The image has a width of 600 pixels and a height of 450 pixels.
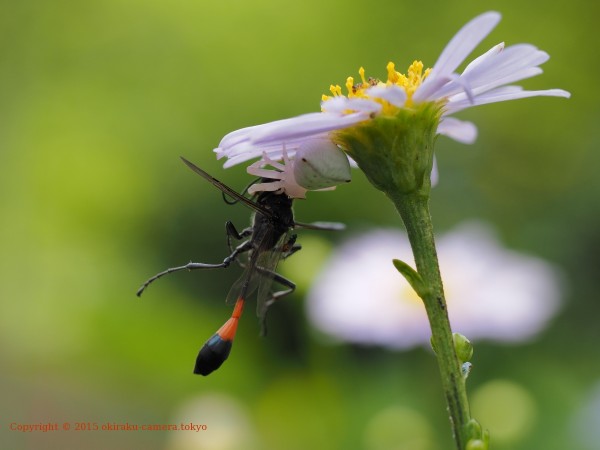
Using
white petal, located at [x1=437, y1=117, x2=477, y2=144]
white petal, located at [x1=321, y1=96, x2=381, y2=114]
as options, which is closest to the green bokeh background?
white petal, located at [x1=437, y1=117, x2=477, y2=144]

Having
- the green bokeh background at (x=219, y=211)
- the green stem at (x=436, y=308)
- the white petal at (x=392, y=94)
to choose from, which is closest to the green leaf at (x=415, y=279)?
the green stem at (x=436, y=308)

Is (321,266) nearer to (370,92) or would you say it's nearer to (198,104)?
(370,92)

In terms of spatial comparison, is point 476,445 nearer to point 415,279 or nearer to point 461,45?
point 415,279

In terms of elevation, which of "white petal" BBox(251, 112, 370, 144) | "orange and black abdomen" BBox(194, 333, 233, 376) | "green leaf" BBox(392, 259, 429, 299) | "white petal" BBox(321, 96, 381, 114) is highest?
"white petal" BBox(321, 96, 381, 114)

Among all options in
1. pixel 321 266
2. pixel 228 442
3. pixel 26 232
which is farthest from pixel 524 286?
pixel 26 232

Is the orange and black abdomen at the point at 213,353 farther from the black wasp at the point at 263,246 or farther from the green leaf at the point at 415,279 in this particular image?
the green leaf at the point at 415,279

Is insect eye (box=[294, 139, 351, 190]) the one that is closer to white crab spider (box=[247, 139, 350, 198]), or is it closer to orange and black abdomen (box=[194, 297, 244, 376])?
white crab spider (box=[247, 139, 350, 198])
